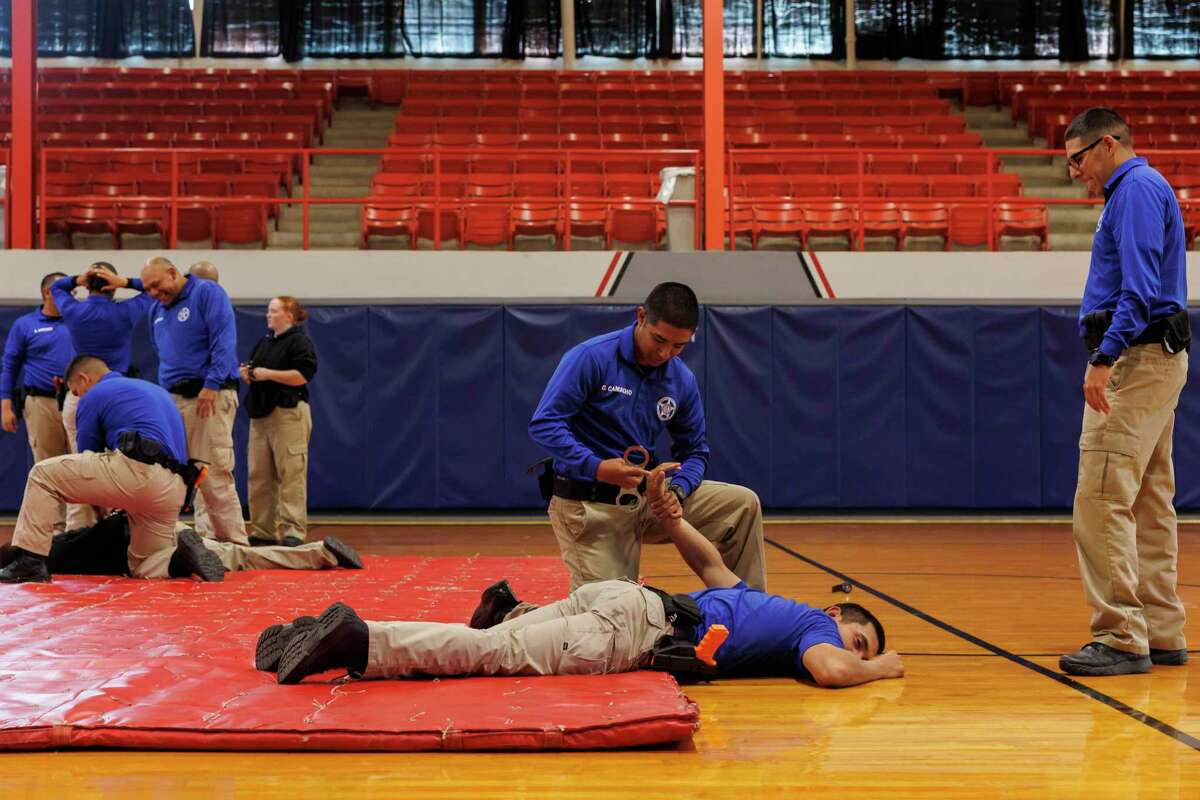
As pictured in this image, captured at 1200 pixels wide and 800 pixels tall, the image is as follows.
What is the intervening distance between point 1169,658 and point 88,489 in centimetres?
488

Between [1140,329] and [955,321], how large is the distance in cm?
659

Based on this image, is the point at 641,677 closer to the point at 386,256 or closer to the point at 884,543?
the point at 884,543

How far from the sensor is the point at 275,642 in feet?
12.3

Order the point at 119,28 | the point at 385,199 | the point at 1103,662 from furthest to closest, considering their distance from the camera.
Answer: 1. the point at 119,28
2. the point at 385,199
3. the point at 1103,662

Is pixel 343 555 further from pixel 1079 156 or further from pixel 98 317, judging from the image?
pixel 1079 156

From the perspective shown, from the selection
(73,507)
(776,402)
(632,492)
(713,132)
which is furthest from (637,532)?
(713,132)

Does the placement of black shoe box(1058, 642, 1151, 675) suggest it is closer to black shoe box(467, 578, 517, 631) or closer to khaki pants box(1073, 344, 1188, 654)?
khaki pants box(1073, 344, 1188, 654)

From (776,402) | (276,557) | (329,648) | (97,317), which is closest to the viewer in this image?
(329,648)

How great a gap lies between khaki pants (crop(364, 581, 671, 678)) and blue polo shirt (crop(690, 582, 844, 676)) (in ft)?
0.84

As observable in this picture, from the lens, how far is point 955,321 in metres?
10.5

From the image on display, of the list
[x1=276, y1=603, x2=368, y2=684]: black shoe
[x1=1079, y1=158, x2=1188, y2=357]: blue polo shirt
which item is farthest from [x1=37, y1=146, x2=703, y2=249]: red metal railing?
[x1=276, y1=603, x2=368, y2=684]: black shoe

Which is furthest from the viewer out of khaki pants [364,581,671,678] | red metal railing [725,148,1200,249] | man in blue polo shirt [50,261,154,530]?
red metal railing [725,148,1200,249]

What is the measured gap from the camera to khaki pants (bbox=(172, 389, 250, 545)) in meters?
7.23

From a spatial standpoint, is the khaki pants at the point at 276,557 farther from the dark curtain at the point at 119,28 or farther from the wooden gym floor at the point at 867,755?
the dark curtain at the point at 119,28
